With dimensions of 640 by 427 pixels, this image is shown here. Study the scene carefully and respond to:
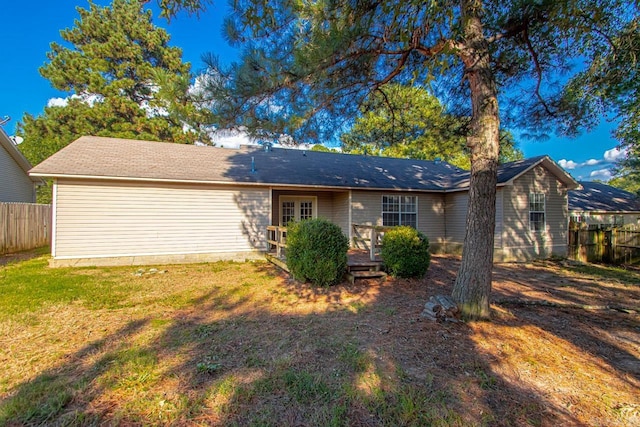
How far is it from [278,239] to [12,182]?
14491 millimetres

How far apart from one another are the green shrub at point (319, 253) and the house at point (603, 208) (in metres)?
13.9

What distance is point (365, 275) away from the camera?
7035 millimetres

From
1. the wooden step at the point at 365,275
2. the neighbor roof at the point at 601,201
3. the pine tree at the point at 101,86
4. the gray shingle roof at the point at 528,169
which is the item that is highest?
the pine tree at the point at 101,86

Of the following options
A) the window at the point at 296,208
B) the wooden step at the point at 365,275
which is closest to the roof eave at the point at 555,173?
the wooden step at the point at 365,275

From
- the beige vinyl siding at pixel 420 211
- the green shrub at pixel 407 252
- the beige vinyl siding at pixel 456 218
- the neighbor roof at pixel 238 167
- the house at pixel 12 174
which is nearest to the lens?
the green shrub at pixel 407 252

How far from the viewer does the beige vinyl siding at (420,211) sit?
11.6m

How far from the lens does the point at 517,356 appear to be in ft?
11.4

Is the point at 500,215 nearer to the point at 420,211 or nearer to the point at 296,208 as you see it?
the point at 420,211

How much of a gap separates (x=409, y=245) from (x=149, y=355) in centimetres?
536

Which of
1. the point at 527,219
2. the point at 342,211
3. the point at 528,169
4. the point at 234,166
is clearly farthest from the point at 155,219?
the point at 527,219

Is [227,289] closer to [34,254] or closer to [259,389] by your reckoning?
[259,389]

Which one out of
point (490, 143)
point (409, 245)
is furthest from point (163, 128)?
point (490, 143)

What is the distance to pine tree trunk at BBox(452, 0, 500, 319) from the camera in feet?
14.6

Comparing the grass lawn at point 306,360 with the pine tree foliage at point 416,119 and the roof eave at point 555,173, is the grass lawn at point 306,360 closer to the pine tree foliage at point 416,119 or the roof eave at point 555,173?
the pine tree foliage at point 416,119
